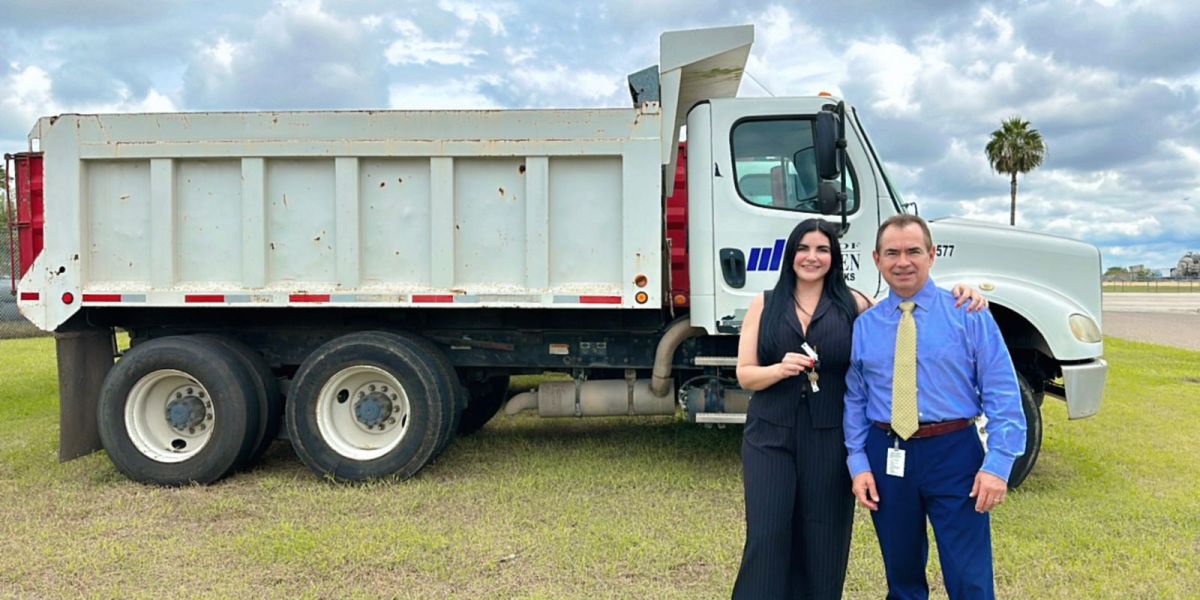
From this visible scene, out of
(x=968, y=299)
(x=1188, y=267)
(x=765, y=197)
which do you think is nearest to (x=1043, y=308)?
Result: (x=765, y=197)

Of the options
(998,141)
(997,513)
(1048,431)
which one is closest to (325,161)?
(997,513)

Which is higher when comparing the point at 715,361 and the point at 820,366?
the point at 820,366

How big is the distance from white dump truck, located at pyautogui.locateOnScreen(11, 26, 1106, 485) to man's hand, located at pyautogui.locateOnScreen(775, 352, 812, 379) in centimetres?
267

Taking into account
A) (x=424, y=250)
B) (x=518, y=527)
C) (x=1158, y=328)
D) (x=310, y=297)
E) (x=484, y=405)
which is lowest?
(x=518, y=527)

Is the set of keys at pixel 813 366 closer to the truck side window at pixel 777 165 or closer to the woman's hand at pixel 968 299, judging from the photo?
the woman's hand at pixel 968 299

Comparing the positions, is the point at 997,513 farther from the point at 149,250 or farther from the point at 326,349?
the point at 149,250

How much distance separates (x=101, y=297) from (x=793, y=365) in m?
4.99

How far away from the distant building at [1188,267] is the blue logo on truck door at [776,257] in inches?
A: 3853

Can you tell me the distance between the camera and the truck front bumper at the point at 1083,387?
514cm

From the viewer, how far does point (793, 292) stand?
2.83 meters

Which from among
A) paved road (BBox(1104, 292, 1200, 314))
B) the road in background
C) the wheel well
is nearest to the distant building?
paved road (BBox(1104, 292, 1200, 314))

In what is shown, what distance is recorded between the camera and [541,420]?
8.00m

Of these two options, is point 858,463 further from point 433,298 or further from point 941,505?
point 433,298

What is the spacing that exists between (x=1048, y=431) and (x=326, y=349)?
6106 millimetres
